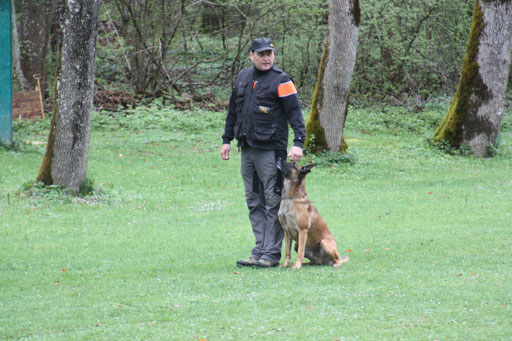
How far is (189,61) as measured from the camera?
27.2 meters

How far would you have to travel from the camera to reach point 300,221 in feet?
21.2

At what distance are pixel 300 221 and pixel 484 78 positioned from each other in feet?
41.9

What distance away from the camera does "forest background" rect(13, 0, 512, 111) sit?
25.1 metres

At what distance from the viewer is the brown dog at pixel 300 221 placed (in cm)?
646

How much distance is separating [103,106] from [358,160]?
10381mm

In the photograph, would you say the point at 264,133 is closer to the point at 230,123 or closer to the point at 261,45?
the point at 230,123

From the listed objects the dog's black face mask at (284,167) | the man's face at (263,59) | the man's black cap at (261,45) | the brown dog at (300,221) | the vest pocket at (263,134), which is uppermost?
the man's black cap at (261,45)

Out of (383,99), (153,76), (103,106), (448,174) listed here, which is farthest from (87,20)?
(383,99)

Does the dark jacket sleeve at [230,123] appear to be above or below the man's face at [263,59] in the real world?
below

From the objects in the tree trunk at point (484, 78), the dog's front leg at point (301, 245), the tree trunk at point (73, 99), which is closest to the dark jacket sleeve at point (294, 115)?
the dog's front leg at point (301, 245)

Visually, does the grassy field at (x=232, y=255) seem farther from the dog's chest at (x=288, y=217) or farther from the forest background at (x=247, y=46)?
the forest background at (x=247, y=46)

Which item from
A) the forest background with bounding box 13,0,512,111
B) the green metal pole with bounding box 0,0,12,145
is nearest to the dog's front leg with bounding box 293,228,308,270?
the green metal pole with bounding box 0,0,12,145

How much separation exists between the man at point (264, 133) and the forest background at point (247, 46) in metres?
17.7

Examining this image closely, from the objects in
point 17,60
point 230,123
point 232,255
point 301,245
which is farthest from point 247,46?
point 301,245
